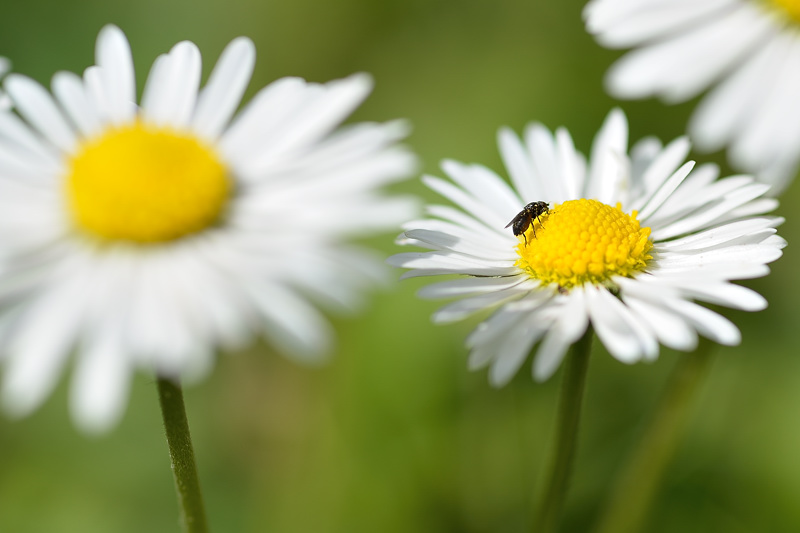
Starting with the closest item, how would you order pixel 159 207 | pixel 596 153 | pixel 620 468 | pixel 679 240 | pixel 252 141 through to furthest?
pixel 159 207
pixel 252 141
pixel 679 240
pixel 596 153
pixel 620 468

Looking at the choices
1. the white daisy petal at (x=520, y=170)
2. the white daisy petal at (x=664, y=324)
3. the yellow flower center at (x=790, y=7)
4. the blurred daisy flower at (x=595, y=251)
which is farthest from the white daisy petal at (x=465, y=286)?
the yellow flower center at (x=790, y=7)

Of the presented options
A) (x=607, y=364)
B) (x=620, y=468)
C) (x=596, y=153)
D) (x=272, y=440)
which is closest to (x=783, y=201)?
(x=607, y=364)

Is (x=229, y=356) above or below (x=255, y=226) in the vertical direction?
above

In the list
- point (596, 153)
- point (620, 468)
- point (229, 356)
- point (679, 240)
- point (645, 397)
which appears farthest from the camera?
point (229, 356)

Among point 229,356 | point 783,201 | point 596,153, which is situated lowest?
point 596,153

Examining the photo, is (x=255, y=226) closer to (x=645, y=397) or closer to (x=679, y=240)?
(x=679, y=240)

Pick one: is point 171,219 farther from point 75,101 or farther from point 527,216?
point 527,216

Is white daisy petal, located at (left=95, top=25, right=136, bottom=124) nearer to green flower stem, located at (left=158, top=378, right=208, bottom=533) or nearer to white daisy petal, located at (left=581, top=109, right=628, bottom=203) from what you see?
green flower stem, located at (left=158, top=378, right=208, bottom=533)
